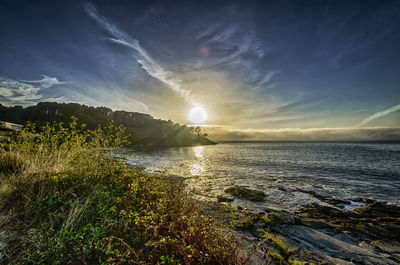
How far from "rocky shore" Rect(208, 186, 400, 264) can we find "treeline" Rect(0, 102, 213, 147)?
3942 inches

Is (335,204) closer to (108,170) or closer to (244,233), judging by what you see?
(244,233)

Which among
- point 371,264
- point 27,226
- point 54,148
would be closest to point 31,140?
point 54,148

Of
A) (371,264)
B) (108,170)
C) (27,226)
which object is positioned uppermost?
(108,170)

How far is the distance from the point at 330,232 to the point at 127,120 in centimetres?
18883

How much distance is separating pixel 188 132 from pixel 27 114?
124 m

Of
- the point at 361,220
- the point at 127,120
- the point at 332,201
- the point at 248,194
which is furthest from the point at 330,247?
the point at 127,120

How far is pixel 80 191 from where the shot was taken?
5.73 metres

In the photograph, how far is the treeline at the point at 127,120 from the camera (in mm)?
107681

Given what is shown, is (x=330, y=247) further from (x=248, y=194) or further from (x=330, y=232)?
(x=248, y=194)

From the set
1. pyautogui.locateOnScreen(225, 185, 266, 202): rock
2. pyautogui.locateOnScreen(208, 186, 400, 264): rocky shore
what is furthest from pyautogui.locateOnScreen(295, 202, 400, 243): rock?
pyautogui.locateOnScreen(225, 185, 266, 202): rock

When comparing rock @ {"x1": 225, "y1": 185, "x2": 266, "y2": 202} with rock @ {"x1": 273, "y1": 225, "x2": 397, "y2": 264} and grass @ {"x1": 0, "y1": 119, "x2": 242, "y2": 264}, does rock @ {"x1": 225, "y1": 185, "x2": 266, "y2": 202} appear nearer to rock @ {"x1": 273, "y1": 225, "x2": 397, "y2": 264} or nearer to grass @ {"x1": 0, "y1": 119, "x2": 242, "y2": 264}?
rock @ {"x1": 273, "y1": 225, "x2": 397, "y2": 264}

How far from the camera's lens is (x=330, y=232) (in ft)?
27.3

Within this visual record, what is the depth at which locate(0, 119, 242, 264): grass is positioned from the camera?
325 centimetres

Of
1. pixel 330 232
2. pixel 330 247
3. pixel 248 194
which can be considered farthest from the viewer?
pixel 248 194
